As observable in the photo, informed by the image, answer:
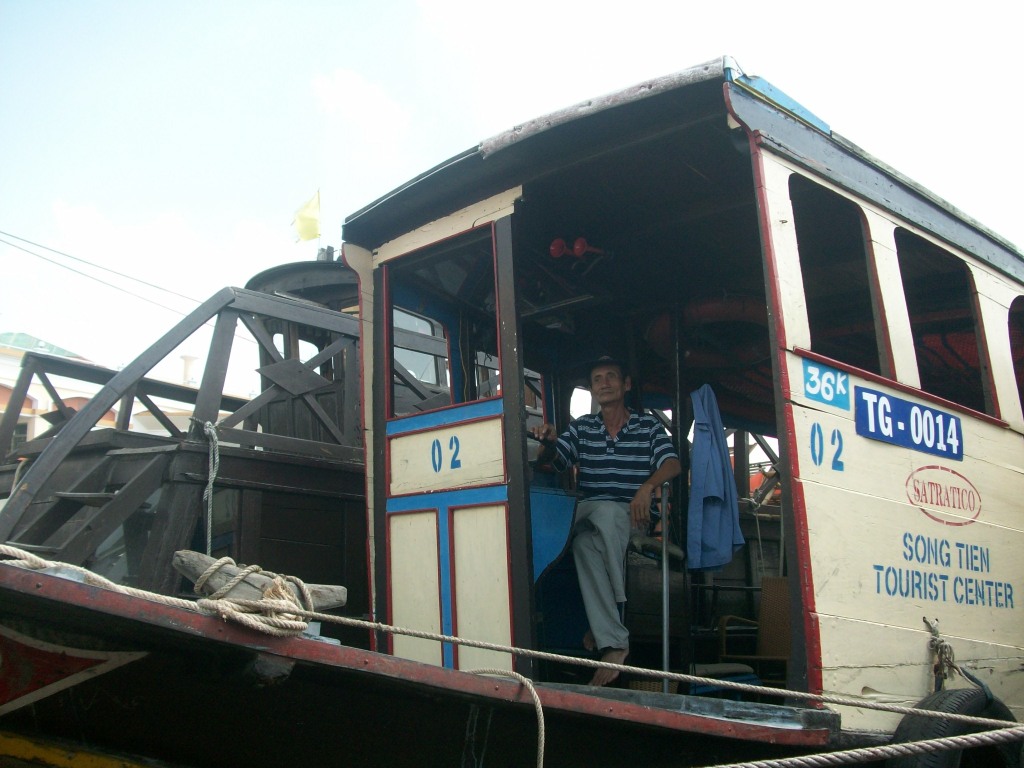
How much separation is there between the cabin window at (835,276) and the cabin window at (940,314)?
27 centimetres

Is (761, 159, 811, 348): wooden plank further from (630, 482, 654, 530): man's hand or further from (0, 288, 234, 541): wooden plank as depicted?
(0, 288, 234, 541): wooden plank

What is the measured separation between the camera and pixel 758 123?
3.34 metres

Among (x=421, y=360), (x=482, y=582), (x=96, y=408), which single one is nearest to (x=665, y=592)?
(x=482, y=582)

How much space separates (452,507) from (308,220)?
840 cm

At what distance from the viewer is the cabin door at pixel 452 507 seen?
380cm

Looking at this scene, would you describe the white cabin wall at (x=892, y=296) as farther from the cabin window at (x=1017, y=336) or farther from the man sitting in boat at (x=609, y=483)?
the cabin window at (x=1017, y=336)

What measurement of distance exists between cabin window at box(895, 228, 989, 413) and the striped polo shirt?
5.68ft

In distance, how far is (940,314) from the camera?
550 centimetres

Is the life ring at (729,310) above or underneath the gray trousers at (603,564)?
above

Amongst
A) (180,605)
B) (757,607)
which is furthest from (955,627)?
(180,605)

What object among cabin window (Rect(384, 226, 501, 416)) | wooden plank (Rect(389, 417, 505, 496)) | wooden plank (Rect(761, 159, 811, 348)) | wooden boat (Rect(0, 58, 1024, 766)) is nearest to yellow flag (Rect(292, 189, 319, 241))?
wooden boat (Rect(0, 58, 1024, 766))

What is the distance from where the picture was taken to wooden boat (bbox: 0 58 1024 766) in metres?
2.27

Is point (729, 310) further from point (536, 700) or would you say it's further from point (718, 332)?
point (536, 700)

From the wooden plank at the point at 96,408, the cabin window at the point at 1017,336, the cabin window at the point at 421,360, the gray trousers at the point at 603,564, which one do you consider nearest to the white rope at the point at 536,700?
the gray trousers at the point at 603,564
